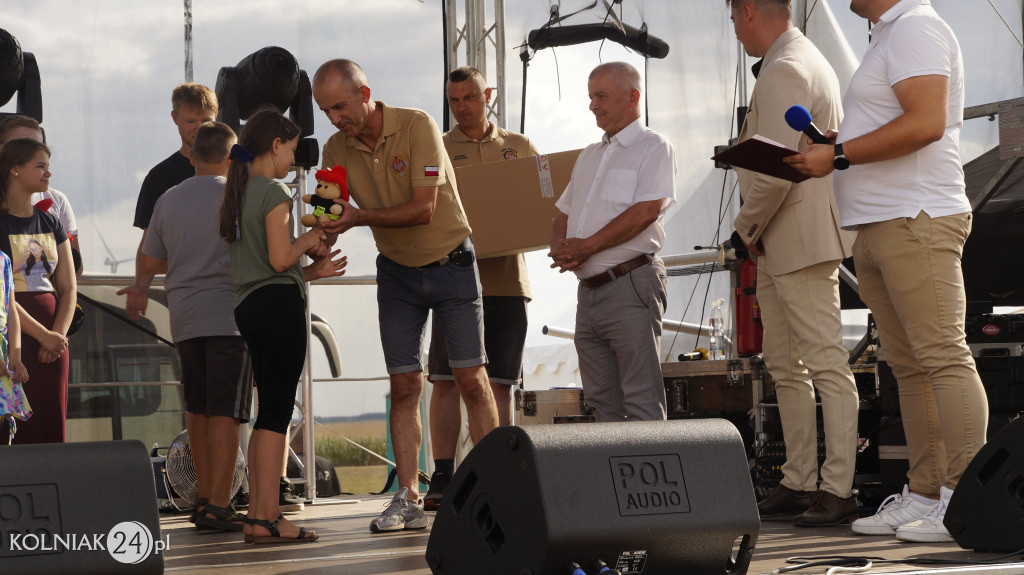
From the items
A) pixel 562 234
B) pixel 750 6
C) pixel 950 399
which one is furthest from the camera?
pixel 562 234

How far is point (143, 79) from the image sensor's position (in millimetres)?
6516

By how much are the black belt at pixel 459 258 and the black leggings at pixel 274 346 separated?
1.75ft

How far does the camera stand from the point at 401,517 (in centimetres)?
335

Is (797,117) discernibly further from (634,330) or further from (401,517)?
(401,517)

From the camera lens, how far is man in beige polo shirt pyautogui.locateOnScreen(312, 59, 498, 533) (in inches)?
136

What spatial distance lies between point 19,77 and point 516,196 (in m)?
2.58

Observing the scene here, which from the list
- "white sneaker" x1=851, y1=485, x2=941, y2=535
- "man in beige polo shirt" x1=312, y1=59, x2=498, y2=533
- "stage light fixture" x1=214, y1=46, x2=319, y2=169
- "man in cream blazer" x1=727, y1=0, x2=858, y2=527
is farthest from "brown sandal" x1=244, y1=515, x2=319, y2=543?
"stage light fixture" x1=214, y1=46, x2=319, y2=169

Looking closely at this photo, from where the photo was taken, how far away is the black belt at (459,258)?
11.5ft

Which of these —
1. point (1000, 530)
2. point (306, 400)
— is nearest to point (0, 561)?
point (1000, 530)

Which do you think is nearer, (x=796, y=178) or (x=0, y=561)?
(x=0, y=561)

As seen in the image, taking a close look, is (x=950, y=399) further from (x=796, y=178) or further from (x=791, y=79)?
(x=791, y=79)

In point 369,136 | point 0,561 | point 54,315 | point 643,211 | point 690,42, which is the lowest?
point 0,561

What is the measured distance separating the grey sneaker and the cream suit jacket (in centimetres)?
131

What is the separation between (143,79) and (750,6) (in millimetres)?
4314
